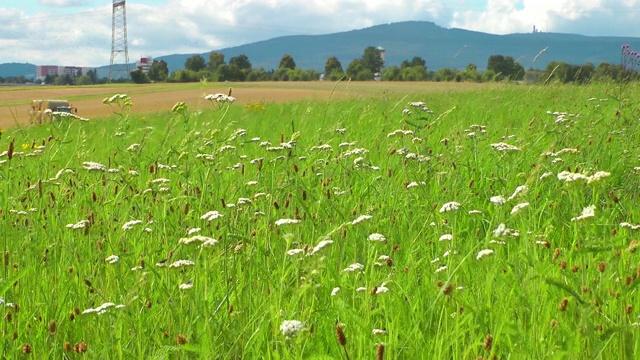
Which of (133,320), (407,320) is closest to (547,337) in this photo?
(407,320)

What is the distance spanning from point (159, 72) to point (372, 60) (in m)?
34.5

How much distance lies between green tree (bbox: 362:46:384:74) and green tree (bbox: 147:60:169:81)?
2876 cm

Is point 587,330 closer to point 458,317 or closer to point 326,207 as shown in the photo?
point 458,317

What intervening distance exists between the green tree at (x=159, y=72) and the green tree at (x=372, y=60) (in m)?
28.8

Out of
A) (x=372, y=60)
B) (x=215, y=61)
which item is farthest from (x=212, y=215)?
(x=372, y=60)

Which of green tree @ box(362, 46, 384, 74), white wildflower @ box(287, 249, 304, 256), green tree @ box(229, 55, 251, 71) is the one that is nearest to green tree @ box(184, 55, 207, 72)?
green tree @ box(229, 55, 251, 71)

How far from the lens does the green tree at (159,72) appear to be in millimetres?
92012

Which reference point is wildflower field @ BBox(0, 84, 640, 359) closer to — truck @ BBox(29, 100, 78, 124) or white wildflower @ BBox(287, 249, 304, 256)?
white wildflower @ BBox(287, 249, 304, 256)

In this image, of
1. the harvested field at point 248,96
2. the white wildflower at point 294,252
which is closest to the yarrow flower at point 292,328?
the white wildflower at point 294,252

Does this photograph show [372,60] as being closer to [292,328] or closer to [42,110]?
[42,110]

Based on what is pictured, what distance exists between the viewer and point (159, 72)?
93.8m

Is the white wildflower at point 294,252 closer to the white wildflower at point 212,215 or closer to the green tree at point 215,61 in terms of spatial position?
the white wildflower at point 212,215

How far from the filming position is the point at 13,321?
3018mm

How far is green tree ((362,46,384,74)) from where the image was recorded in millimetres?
108213
